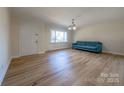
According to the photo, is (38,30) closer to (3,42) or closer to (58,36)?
(58,36)

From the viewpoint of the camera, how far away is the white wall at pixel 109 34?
5.27 m

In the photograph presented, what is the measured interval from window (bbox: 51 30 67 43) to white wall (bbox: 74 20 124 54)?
6.64 feet

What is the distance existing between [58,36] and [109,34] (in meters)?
4.04

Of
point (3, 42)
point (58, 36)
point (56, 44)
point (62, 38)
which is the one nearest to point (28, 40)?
point (3, 42)

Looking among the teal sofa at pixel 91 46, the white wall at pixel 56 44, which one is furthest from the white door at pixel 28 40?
the teal sofa at pixel 91 46

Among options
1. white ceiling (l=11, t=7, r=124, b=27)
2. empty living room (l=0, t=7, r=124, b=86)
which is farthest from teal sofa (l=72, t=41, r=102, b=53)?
white ceiling (l=11, t=7, r=124, b=27)

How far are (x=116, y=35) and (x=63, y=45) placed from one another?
4.28m

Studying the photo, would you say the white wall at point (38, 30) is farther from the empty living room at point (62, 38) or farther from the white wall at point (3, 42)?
the white wall at point (3, 42)

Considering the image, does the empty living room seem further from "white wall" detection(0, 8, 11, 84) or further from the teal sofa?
"white wall" detection(0, 8, 11, 84)

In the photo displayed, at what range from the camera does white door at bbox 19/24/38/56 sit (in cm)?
448

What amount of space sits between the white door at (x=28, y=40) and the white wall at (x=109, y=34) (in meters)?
4.37

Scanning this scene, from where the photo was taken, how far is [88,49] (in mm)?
6121
